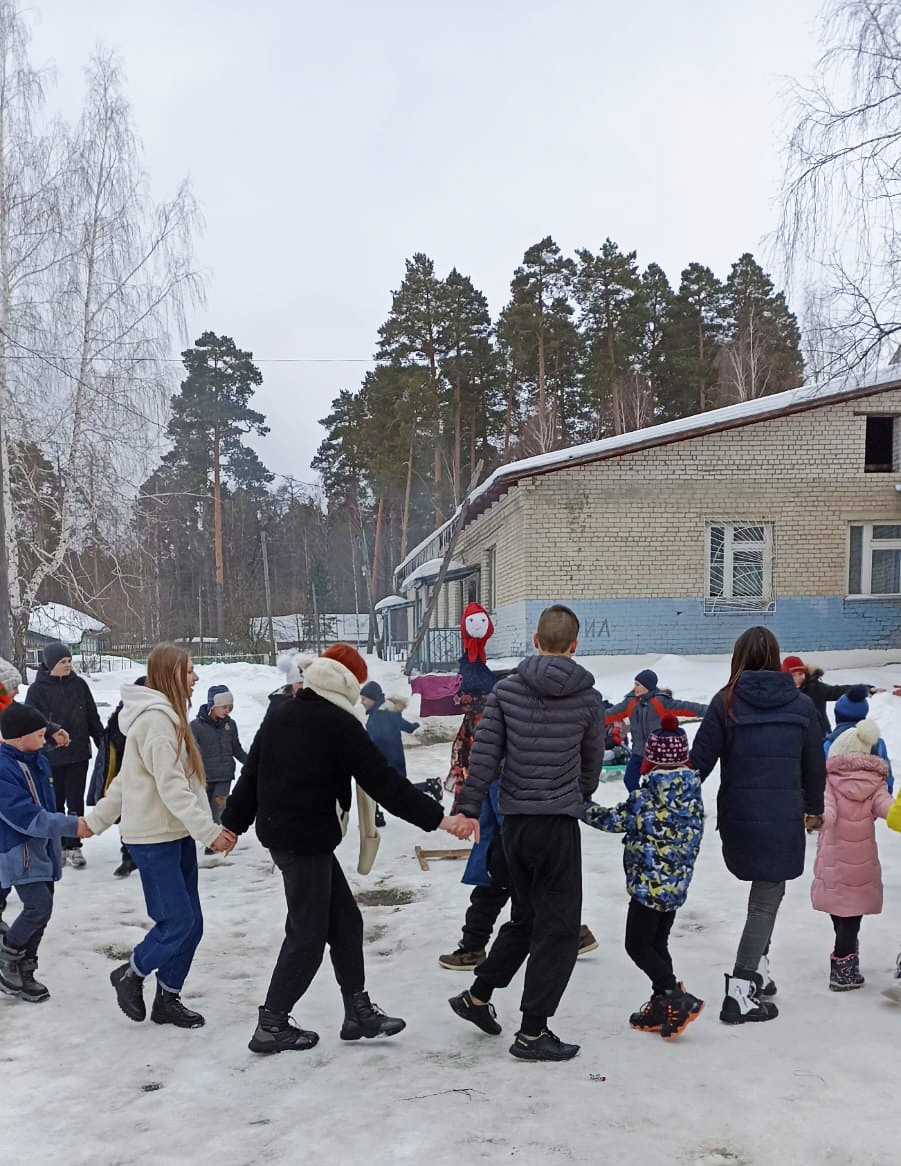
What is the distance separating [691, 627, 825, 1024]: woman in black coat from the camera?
4008 millimetres

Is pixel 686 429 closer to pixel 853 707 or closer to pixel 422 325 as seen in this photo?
pixel 853 707

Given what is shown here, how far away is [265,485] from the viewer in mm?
53438

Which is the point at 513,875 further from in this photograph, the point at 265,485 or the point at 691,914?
the point at 265,485

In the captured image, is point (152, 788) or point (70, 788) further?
point (70, 788)

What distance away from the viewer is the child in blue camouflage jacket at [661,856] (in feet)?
12.4

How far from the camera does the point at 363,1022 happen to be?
12.6 ft

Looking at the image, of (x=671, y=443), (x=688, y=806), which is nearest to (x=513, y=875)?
(x=688, y=806)

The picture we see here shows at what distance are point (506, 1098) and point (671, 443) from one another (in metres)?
14.6

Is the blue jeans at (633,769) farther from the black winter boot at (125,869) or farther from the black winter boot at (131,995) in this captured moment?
the black winter boot at (131,995)

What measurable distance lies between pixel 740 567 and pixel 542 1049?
14.4 m

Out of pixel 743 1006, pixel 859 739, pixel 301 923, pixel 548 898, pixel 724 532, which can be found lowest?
pixel 743 1006

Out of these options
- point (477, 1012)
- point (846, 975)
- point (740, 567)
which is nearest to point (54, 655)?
point (477, 1012)

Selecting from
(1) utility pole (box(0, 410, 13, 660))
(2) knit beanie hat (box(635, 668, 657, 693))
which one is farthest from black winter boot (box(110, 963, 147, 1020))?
(1) utility pole (box(0, 410, 13, 660))

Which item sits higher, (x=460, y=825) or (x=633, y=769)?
(x=460, y=825)
